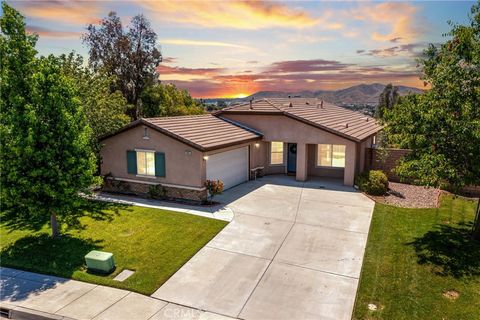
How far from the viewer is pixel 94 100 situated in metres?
18.4

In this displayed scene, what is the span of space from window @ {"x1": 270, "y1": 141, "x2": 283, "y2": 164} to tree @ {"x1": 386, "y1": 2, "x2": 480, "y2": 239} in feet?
37.1

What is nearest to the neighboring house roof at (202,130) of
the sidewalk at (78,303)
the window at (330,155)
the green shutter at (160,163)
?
the green shutter at (160,163)

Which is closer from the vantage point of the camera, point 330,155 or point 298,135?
point 298,135

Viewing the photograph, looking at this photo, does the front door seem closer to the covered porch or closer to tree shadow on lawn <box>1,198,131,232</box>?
the covered porch

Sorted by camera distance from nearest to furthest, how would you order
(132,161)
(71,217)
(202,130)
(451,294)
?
(451,294) < (71,217) < (132,161) < (202,130)

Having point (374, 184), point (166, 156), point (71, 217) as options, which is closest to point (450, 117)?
point (374, 184)

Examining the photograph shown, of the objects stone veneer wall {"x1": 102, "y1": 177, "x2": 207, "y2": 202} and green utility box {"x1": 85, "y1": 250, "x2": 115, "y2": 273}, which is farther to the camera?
stone veneer wall {"x1": 102, "y1": 177, "x2": 207, "y2": 202}

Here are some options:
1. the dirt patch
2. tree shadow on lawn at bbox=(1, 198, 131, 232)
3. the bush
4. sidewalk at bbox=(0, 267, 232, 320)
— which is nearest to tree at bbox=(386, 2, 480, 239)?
the dirt patch

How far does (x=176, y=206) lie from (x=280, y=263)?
693 centimetres

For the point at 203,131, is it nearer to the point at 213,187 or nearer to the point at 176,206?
the point at 213,187

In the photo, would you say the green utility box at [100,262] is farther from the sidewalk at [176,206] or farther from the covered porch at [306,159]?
the covered porch at [306,159]

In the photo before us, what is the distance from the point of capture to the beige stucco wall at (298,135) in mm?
19562

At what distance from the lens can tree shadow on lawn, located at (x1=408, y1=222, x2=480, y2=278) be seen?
10.2 m

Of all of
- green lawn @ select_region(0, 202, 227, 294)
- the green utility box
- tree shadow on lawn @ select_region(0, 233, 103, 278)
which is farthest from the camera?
tree shadow on lawn @ select_region(0, 233, 103, 278)
